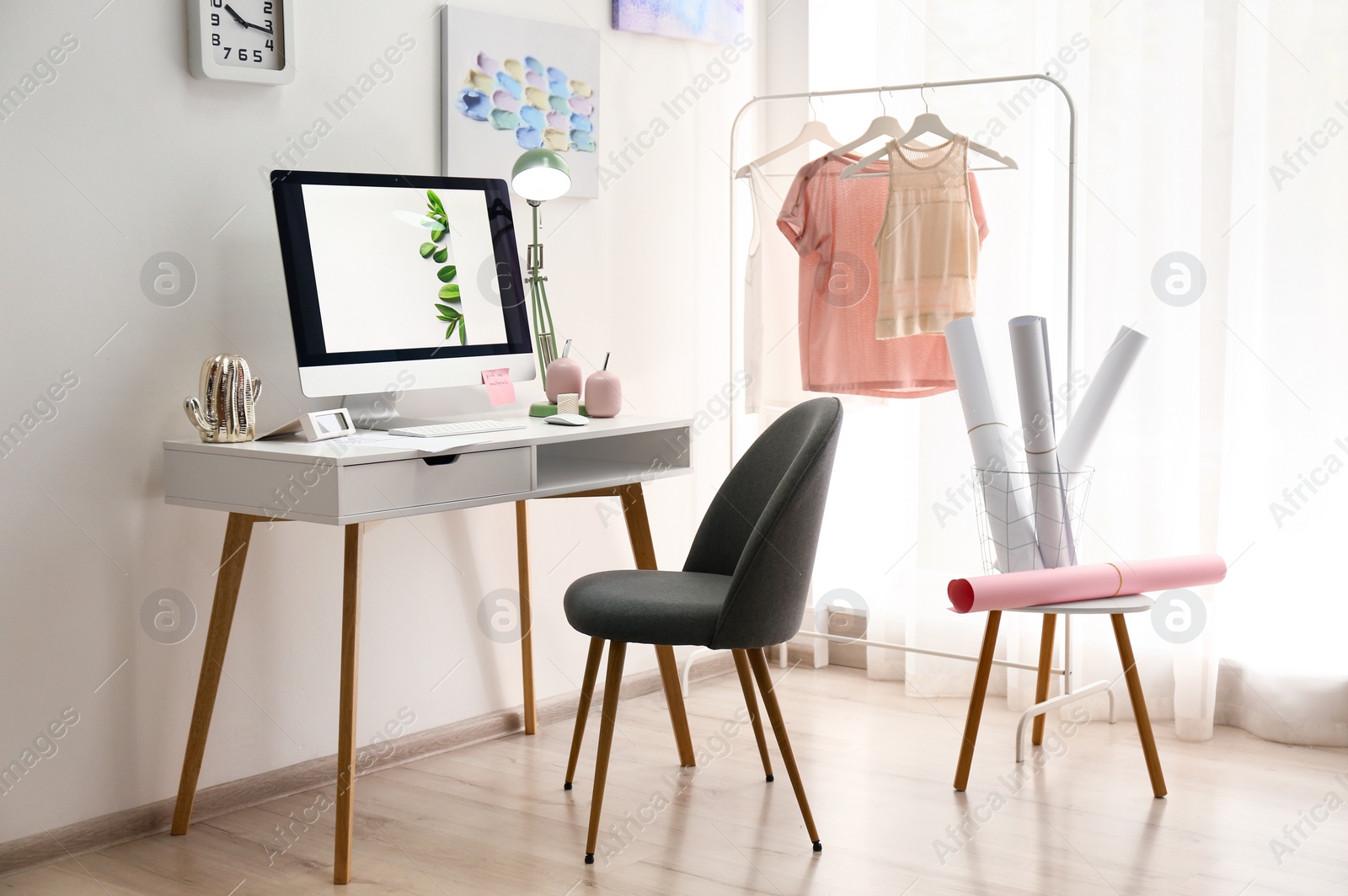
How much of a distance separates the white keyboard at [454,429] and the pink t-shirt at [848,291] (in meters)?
0.98

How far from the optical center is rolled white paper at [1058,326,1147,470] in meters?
2.57

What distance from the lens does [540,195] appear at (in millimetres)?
2807

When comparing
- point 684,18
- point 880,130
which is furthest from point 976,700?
point 684,18

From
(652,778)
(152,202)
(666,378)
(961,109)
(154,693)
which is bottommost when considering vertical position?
(652,778)

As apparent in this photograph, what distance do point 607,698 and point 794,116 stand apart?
6.83ft

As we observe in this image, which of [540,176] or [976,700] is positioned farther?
[540,176]

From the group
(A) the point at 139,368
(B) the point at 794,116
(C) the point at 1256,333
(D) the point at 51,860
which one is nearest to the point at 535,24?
(B) the point at 794,116

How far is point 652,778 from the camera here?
273 cm

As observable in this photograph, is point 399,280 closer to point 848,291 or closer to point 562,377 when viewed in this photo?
point 562,377

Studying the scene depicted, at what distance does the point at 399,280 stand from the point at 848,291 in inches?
46.8

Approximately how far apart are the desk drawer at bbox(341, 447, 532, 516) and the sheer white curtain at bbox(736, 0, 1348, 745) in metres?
1.25

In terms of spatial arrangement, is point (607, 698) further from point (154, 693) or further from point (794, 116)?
point (794, 116)

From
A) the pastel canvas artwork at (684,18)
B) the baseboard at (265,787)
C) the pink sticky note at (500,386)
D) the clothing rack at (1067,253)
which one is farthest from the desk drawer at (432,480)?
the pastel canvas artwork at (684,18)

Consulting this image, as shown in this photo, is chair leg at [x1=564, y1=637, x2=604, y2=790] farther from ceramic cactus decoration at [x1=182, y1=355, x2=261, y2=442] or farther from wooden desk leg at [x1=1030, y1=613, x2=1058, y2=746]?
wooden desk leg at [x1=1030, y1=613, x2=1058, y2=746]
